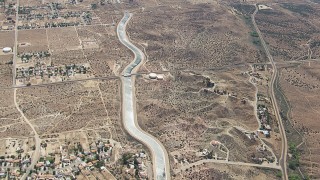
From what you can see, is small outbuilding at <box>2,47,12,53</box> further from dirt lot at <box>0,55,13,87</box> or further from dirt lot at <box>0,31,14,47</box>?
dirt lot at <box>0,31,14,47</box>

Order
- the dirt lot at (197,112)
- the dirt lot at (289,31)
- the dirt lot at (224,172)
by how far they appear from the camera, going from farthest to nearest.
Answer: the dirt lot at (289,31), the dirt lot at (197,112), the dirt lot at (224,172)

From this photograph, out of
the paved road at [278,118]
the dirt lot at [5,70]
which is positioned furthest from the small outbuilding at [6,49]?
the paved road at [278,118]

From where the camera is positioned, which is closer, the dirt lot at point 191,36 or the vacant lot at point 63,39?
the dirt lot at point 191,36

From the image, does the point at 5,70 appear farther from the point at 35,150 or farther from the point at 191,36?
the point at 191,36

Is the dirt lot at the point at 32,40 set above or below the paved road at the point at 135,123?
above

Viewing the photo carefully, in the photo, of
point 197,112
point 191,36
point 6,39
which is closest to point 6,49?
point 6,39

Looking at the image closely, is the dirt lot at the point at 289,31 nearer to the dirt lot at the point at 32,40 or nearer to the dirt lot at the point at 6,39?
the dirt lot at the point at 32,40

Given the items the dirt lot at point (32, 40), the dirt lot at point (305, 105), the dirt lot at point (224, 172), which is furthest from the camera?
the dirt lot at point (32, 40)
